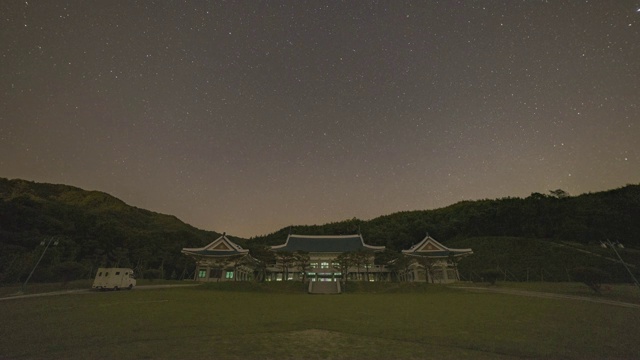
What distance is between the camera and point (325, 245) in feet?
163

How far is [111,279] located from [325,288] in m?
20.6

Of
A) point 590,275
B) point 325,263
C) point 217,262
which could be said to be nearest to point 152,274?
point 217,262

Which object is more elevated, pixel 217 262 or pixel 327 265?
pixel 217 262

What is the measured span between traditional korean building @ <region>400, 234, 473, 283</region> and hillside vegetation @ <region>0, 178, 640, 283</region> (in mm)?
4723

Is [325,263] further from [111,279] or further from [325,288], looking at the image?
[111,279]

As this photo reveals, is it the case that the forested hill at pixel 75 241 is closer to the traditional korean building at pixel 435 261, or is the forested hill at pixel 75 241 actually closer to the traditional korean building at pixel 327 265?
the traditional korean building at pixel 327 265

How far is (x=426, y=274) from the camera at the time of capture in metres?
42.8

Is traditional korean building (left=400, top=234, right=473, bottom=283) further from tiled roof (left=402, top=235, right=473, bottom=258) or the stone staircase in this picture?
the stone staircase

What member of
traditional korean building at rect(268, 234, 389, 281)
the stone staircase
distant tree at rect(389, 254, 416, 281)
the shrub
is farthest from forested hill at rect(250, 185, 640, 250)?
the shrub

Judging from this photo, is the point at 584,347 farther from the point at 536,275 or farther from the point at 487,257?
the point at 487,257

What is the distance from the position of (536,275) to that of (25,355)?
55625mm

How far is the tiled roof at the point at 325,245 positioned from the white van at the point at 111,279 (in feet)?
70.1

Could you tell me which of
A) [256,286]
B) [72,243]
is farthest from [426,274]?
[72,243]

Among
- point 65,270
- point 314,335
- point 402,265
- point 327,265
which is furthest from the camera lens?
point 327,265
